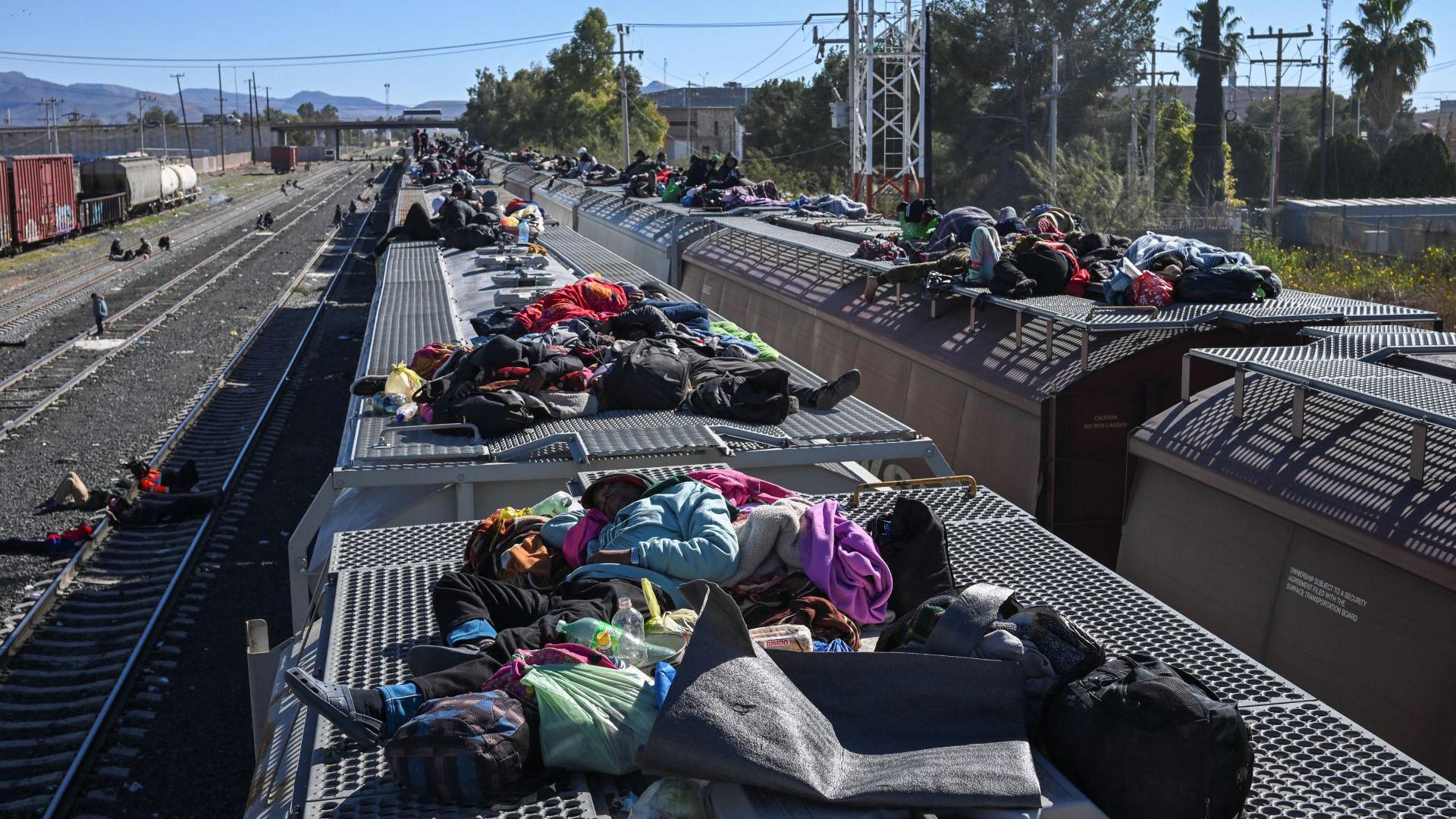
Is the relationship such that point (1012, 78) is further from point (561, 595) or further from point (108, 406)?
point (561, 595)

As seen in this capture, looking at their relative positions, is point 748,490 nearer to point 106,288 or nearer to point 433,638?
point 433,638

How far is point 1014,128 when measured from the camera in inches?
2280

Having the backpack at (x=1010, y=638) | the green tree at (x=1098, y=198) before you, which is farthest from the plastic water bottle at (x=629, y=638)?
the green tree at (x=1098, y=198)

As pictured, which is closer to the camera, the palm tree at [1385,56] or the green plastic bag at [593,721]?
the green plastic bag at [593,721]

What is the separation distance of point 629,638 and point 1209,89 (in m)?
59.0

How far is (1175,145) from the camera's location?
178 ft

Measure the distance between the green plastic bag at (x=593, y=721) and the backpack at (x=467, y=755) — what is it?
78mm

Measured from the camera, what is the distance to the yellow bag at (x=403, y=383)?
9453 mm

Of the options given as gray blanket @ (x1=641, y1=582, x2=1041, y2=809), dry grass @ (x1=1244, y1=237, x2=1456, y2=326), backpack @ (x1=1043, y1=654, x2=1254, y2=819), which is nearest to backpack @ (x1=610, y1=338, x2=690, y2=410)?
gray blanket @ (x1=641, y1=582, x2=1041, y2=809)

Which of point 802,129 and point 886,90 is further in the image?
point 802,129

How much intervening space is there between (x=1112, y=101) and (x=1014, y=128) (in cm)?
564

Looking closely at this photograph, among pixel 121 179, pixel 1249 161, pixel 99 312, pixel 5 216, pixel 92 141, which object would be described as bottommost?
pixel 99 312

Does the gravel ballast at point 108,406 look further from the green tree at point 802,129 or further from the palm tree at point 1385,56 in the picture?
the palm tree at point 1385,56

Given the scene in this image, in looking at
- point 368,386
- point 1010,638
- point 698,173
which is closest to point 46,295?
point 698,173
